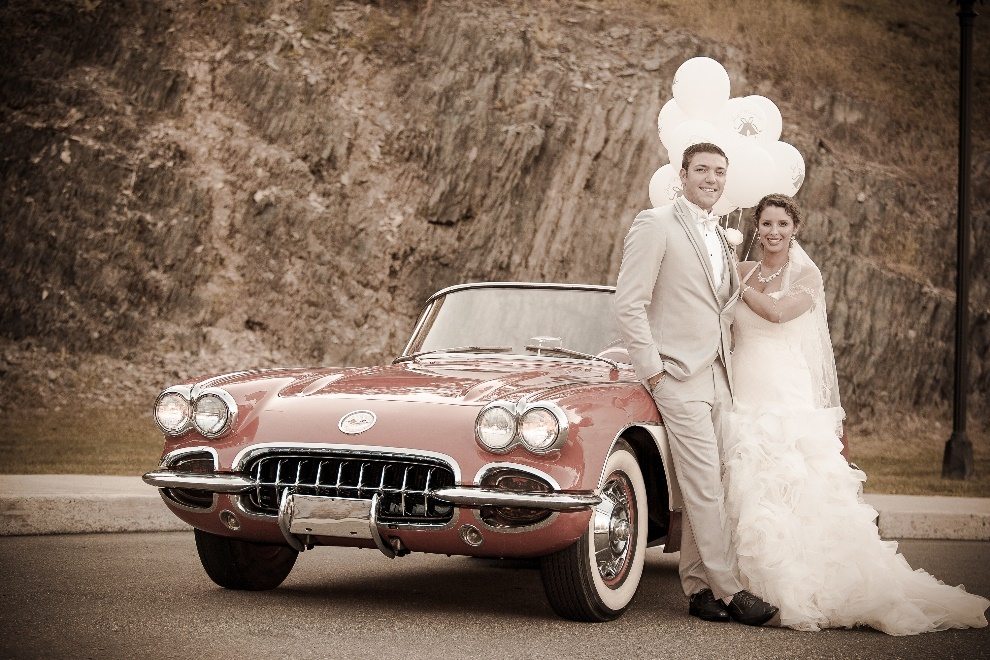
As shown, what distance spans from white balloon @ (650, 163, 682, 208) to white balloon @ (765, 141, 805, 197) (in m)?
0.78

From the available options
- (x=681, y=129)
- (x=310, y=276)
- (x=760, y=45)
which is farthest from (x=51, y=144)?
(x=681, y=129)

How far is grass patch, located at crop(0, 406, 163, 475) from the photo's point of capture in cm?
1223

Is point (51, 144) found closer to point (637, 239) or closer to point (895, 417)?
point (895, 417)

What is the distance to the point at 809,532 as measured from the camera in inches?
218

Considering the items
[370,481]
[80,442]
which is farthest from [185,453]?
[80,442]

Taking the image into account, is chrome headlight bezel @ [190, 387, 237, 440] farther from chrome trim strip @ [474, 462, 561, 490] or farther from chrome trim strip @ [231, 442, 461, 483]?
chrome trim strip @ [474, 462, 561, 490]

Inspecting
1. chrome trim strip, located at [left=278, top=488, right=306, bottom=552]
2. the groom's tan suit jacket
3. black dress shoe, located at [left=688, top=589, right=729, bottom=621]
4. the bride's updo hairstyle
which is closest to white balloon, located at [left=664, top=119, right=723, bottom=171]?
the bride's updo hairstyle

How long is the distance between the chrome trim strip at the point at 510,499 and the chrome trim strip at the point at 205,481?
0.86 meters

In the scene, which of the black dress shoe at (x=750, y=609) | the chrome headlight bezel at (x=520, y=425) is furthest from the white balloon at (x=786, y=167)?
the chrome headlight bezel at (x=520, y=425)

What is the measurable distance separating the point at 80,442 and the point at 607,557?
39.2 ft

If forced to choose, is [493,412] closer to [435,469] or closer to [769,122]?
[435,469]

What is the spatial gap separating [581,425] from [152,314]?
17.3 m

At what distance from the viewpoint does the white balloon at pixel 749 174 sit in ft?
29.7

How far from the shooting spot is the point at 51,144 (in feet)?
72.8
